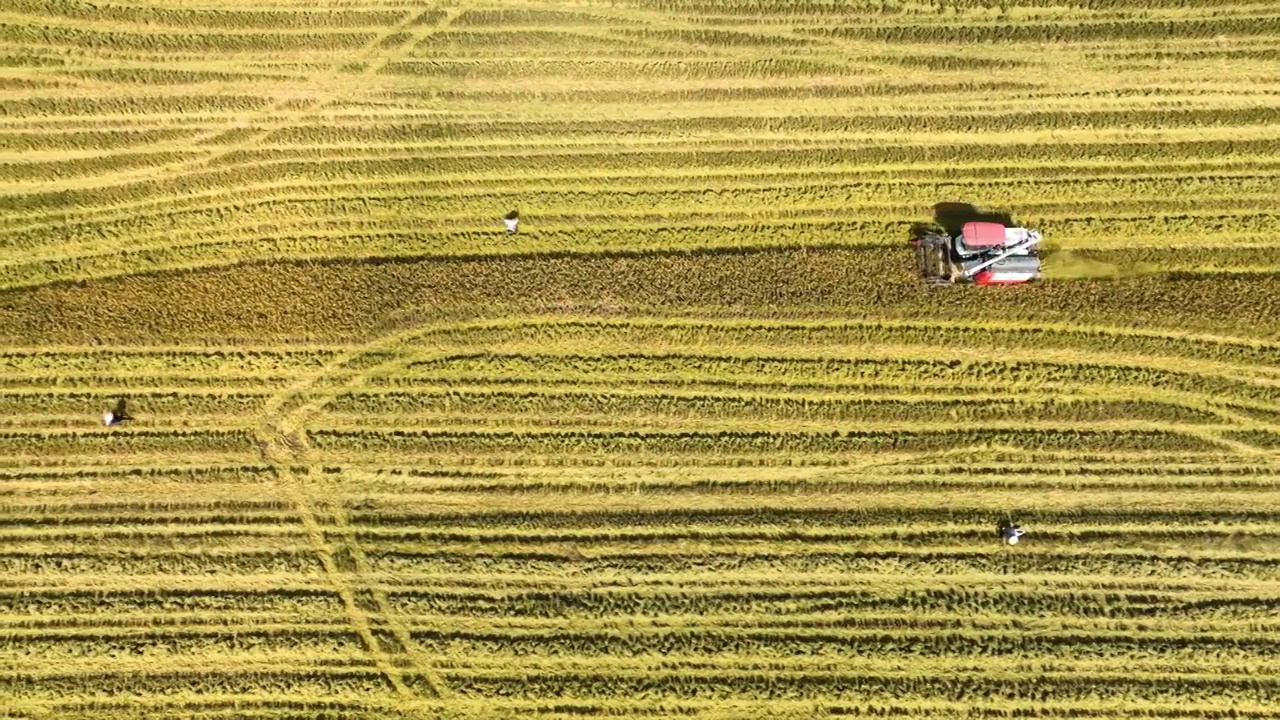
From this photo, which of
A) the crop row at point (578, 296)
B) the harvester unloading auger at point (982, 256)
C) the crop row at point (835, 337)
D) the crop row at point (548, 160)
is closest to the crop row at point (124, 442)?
the crop row at point (578, 296)

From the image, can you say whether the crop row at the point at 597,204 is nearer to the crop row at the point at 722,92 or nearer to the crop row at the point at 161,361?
the crop row at the point at 722,92

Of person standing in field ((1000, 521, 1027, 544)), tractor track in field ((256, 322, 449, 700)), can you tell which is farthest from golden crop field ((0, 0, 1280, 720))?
person standing in field ((1000, 521, 1027, 544))

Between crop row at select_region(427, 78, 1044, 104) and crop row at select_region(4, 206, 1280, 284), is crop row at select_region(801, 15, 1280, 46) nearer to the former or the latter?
crop row at select_region(427, 78, 1044, 104)

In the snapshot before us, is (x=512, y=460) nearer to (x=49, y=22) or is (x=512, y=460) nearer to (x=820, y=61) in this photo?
(x=820, y=61)

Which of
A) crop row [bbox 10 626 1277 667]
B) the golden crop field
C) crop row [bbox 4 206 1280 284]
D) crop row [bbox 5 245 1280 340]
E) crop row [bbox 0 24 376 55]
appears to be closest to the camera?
crop row [bbox 10 626 1277 667]

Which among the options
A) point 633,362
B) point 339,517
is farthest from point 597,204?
point 339,517

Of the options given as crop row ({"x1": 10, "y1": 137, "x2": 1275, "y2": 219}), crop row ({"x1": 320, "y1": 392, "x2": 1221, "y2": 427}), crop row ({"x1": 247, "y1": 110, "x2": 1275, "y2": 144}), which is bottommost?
crop row ({"x1": 320, "y1": 392, "x2": 1221, "y2": 427})

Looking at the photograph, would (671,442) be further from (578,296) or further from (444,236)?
(444,236)
